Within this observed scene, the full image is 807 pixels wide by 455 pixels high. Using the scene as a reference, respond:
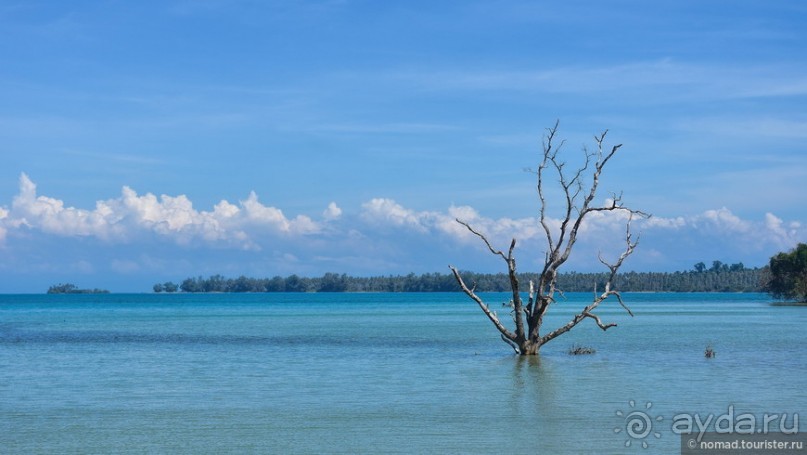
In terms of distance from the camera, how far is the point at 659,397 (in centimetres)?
2217

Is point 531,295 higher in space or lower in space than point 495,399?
higher

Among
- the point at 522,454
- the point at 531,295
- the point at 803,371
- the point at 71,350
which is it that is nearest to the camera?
the point at 522,454

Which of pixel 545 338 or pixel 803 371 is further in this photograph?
pixel 545 338

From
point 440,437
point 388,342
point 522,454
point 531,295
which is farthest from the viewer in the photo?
point 388,342

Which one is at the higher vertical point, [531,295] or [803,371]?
[531,295]

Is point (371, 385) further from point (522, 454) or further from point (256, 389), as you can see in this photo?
point (522, 454)

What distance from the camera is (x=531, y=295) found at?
31.5 m

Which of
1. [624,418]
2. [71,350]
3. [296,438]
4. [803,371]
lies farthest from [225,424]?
[71,350]

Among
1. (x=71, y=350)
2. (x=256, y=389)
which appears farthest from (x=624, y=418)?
(x=71, y=350)

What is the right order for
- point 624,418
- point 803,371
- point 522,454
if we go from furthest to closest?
point 803,371
point 624,418
point 522,454

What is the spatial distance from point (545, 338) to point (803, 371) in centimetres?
843

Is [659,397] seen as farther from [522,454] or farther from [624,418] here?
[522,454]

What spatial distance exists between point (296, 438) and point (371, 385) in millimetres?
7807

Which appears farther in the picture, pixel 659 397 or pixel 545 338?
pixel 545 338
